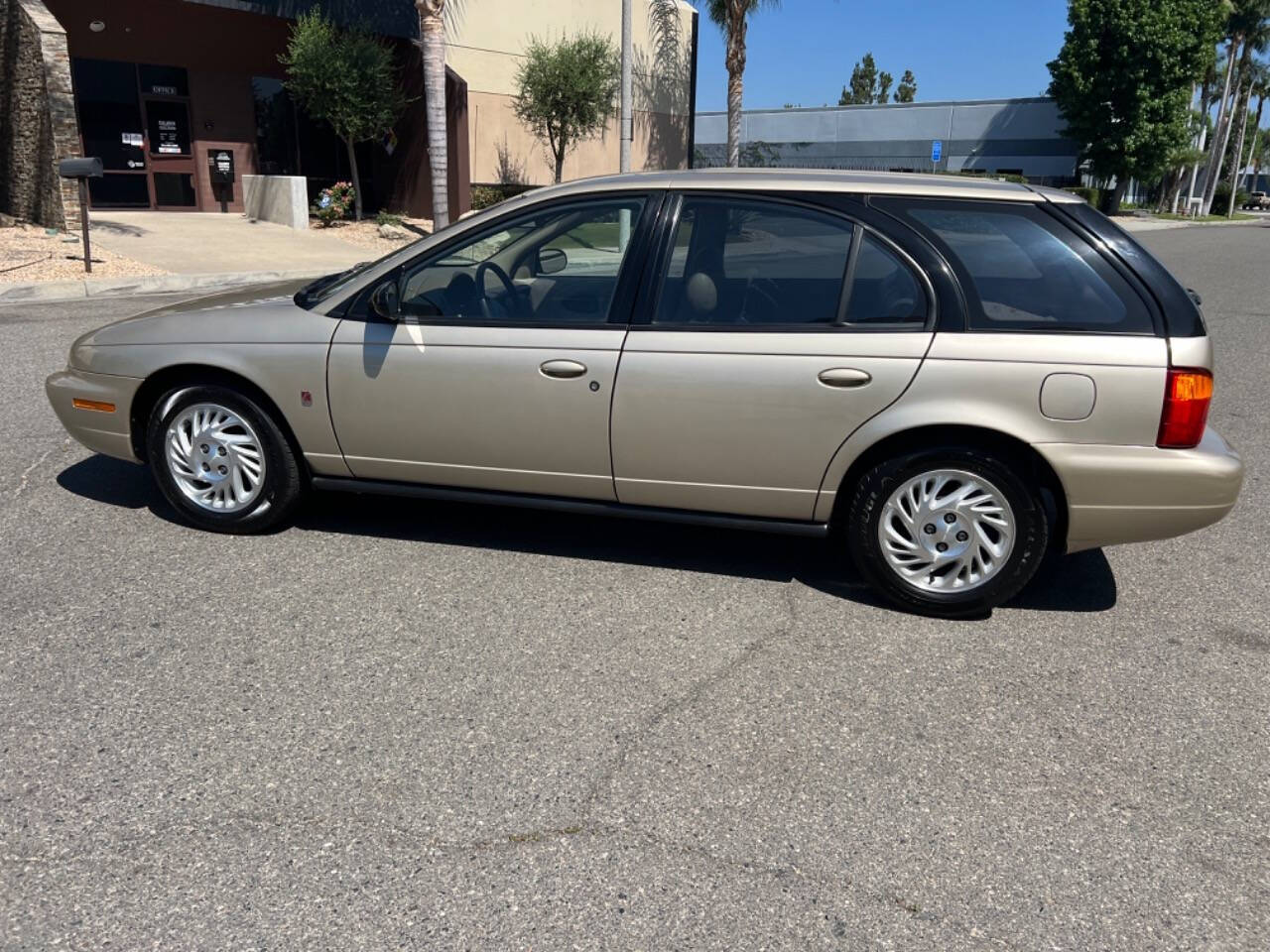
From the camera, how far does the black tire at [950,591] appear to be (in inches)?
156

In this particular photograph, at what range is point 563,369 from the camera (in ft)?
13.9

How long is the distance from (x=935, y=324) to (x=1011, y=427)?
487 millimetres

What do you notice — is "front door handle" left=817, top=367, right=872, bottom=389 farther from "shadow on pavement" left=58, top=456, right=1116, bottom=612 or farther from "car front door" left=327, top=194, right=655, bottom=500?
"shadow on pavement" left=58, top=456, right=1116, bottom=612

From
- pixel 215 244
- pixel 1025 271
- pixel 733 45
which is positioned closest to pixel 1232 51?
pixel 733 45

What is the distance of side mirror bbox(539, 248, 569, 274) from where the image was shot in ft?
15.3

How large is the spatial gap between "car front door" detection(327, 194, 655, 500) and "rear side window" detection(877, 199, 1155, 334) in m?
1.27

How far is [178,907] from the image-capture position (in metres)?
2.47

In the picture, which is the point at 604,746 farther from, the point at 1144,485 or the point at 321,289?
the point at 321,289

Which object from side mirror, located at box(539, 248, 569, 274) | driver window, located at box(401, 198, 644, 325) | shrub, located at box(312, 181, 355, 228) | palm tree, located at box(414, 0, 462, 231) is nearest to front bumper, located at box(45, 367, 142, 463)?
driver window, located at box(401, 198, 644, 325)

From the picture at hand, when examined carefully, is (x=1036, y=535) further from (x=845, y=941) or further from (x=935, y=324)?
(x=845, y=941)

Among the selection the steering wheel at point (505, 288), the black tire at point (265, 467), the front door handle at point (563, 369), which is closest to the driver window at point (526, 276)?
the steering wheel at point (505, 288)

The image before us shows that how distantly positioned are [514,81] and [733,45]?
19.6 feet

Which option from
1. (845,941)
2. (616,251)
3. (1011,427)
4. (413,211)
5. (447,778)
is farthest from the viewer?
(413,211)

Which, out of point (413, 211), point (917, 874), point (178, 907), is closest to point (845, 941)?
point (917, 874)
